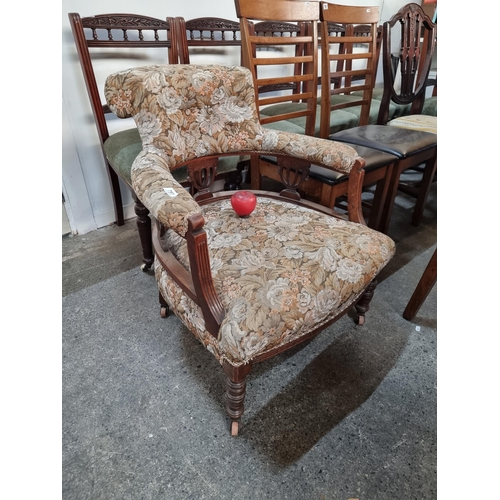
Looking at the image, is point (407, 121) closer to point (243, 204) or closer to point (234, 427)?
point (243, 204)

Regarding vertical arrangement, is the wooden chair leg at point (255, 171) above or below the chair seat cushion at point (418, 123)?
below

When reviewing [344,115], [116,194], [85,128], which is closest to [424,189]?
[344,115]

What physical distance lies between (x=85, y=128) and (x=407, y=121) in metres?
1.82

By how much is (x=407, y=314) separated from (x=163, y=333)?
99cm

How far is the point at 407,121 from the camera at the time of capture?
6.58ft

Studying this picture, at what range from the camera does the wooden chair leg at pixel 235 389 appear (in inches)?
32.5

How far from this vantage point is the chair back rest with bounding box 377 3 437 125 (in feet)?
6.04

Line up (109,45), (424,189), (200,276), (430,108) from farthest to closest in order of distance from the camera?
(430,108) < (424,189) < (109,45) < (200,276)

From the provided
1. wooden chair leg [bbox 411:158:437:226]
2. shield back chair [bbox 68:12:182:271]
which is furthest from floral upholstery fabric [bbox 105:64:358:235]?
wooden chair leg [bbox 411:158:437:226]

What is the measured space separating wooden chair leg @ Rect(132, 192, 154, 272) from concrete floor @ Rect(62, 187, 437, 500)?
0.17m

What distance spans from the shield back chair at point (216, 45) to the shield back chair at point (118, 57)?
70mm

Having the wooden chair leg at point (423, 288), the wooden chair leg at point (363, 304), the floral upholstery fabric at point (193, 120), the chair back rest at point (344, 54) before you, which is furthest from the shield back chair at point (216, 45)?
the wooden chair leg at point (423, 288)

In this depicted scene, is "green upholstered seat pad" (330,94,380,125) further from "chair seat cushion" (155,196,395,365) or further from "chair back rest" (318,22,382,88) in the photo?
"chair seat cushion" (155,196,395,365)

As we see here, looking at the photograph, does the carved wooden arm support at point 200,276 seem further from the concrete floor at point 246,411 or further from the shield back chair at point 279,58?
the shield back chair at point 279,58
